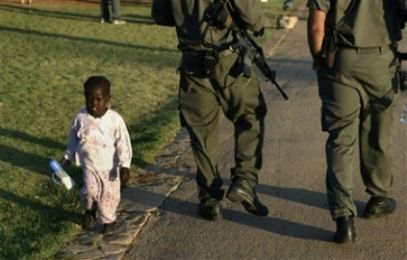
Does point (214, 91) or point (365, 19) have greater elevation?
point (365, 19)

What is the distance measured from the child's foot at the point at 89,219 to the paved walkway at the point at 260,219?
0.10 metres

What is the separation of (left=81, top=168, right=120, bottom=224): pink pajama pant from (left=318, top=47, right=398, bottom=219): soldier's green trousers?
138cm

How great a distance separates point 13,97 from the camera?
8375 mm

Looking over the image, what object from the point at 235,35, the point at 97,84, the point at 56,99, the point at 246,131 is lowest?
the point at 56,99

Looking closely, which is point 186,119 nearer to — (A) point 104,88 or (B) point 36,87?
(A) point 104,88

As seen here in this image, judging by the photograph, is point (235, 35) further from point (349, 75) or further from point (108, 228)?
point (108, 228)

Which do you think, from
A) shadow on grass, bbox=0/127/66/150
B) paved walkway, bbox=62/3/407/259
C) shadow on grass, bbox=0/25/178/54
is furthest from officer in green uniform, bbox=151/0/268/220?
shadow on grass, bbox=0/25/178/54

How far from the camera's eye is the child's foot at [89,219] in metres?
4.75

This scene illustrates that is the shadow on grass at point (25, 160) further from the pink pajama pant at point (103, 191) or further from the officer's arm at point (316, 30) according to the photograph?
the officer's arm at point (316, 30)

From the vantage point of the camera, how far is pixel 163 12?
Result: 459 cm

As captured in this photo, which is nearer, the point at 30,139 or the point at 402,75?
the point at 402,75

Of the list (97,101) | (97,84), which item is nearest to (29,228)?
(97,101)

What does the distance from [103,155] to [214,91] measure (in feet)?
2.72

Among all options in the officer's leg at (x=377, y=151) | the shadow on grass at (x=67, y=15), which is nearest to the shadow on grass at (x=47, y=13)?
the shadow on grass at (x=67, y=15)
